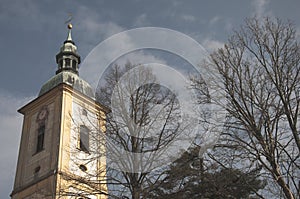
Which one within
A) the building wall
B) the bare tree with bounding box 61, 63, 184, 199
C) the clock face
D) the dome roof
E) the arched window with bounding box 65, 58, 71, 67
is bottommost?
the bare tree with bounding box 61, 63, 184, 199

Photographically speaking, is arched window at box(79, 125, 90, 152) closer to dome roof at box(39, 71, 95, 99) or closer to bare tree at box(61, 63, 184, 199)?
bare tree at box(61, 63, 184, 199)

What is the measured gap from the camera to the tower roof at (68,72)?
30719 mm

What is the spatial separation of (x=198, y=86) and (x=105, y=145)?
12.2 feet

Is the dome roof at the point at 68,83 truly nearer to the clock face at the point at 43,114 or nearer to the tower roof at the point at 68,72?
the tower roof at the point at 68,72

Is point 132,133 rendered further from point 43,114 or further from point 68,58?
point 68,58

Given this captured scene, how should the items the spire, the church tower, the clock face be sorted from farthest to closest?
the spire → the clock face → the church tower

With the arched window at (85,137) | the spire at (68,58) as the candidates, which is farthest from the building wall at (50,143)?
the arched window at (85,137)

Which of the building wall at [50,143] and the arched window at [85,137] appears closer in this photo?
the arched window at [85,137]

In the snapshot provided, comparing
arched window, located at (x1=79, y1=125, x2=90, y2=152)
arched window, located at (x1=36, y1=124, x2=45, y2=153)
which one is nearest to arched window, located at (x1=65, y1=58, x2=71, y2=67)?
arched window, located at (x1=36, y1=124, x2=45, y2=153)

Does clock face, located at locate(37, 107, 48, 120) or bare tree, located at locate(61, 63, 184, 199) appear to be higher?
clock face, located at locate(37, 107, 48, 120)

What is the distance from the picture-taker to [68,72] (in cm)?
3175

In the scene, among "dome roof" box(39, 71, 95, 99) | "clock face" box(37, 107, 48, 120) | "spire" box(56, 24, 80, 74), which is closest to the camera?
"clock face" box(37, 107, 48, 120)

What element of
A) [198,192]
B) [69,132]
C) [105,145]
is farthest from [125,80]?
[69,132]

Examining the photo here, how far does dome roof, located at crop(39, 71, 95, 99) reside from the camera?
1201 inches
